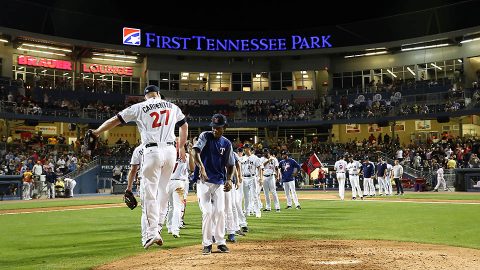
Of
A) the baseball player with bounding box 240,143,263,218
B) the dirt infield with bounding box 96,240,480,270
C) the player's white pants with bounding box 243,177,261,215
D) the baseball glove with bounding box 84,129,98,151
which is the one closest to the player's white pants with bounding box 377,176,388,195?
the player's white pants with bounding box 243,177,261,215

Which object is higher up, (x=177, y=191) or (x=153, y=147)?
(x=153, y=147)

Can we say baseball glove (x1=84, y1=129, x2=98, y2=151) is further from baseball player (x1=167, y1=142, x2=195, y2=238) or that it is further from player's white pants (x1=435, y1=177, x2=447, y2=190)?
player's white pants (x1=435, y1=177, x2=447, y2=190)

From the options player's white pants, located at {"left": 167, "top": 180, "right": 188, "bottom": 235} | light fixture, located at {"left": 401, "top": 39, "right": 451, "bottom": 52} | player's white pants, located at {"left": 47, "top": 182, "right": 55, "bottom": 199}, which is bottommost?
player's white pants, located at {"left": 47, "top": 182, "right": 55, "bottom": 199}

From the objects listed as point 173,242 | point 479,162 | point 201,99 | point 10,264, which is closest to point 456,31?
point 479,162

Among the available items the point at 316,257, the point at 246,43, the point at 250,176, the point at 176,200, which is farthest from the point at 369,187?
Answer: the point at 246,43

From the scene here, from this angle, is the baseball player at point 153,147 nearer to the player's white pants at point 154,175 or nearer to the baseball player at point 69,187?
the player's white pants at point 154,175

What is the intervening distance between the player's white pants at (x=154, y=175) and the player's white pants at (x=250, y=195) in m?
7.57

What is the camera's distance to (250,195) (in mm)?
16250

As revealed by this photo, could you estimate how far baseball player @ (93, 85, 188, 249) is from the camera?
25.8ft

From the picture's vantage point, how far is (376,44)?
165 ft

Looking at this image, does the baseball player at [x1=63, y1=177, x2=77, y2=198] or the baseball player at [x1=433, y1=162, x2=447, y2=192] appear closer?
the baseball player at [x1=433, y1=162, x2=447, y2=192]

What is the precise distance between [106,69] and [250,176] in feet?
131

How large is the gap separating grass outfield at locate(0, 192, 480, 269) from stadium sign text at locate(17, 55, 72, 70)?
110ft

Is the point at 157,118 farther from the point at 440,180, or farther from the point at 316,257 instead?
the point at 440,180
